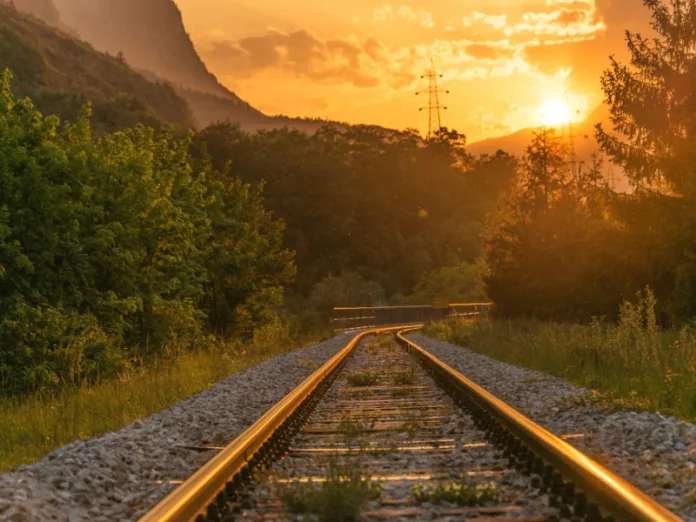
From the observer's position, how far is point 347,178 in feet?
278

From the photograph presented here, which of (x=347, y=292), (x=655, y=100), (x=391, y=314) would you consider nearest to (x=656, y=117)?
(x=655, y=100)

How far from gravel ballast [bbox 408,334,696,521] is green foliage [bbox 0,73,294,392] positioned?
283 inches

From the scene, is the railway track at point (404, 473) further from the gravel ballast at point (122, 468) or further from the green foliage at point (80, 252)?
the green foliage at point (80, 252)

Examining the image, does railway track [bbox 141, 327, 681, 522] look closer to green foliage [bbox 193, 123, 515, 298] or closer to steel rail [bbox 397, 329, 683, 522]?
steel rail [bbox 397, 329, 683, 522]

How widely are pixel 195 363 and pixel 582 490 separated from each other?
43.1 feet

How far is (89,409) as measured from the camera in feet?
34.1

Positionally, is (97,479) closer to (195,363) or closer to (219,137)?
(195,363)

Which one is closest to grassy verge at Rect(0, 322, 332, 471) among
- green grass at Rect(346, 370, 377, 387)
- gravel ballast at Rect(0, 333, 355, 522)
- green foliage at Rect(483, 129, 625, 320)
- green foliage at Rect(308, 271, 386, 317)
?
gravel ballast at Rect(0, 333, 355, 522)

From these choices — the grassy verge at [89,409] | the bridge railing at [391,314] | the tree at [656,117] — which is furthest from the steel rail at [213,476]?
the bridge railing at [391,314]

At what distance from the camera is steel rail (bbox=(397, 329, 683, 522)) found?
4.21 m

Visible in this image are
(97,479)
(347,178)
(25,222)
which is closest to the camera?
(97,479)

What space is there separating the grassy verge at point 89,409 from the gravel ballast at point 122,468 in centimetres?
46

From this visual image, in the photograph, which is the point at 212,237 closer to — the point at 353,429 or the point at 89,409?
the point at 89,409

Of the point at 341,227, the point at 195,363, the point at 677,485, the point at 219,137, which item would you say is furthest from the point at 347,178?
the point at 677,485
